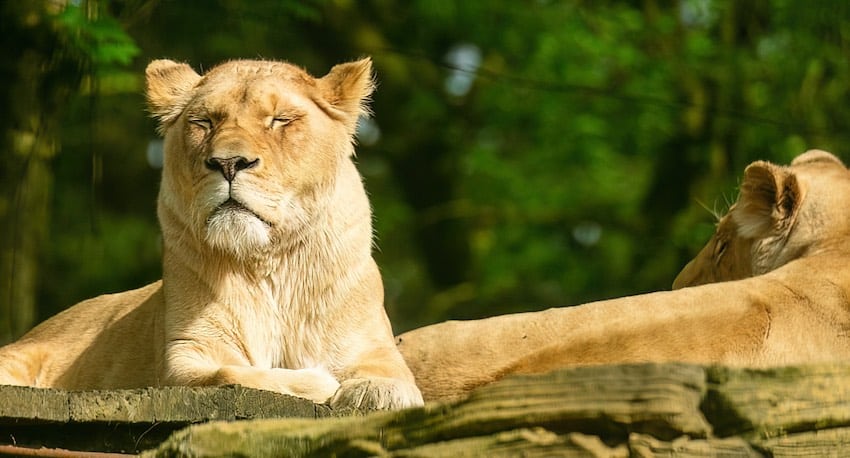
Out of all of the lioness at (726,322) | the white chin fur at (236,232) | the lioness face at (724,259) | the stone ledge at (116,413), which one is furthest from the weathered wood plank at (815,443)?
the lioness face at (724,259)

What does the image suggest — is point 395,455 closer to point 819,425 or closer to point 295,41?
point 819,425

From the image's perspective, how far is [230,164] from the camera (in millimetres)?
4602

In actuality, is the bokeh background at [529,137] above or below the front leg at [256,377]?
above

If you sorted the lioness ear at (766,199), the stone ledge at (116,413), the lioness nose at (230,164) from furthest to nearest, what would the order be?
the lioness ear at (766,199)
the lioness nose at (230,164)
the stone ledge at (116,413)

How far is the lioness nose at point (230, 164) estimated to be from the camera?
460cm

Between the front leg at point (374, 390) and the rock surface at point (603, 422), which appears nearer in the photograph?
the rock surface at point (603, 422)

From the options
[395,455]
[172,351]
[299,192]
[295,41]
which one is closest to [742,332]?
[299,192]

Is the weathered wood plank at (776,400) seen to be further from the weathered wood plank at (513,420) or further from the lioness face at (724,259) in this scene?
the lioness face at (724,259)

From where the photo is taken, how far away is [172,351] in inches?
188

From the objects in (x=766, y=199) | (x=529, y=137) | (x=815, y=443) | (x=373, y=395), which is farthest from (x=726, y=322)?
(x=529, y=137)

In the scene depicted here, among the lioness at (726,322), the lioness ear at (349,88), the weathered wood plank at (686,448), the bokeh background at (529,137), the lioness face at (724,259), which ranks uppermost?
the bokeh background at (529,137)

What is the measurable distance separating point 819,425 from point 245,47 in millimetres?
7961

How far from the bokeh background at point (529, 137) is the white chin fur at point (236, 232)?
622 centimetres

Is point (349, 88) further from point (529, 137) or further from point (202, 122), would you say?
point (529, 137)
